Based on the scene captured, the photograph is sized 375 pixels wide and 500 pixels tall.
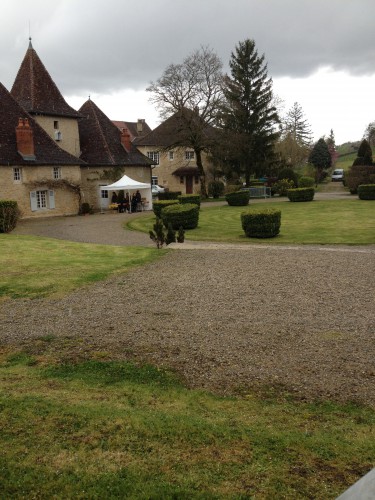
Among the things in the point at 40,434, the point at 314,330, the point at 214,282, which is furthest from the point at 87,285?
the point at 40,434

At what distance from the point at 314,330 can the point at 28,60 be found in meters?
34.6

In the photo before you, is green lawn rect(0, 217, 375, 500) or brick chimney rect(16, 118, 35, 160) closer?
green lawn rect(0, 217, 375, 500)

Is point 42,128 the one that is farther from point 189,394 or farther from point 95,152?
point 189,394

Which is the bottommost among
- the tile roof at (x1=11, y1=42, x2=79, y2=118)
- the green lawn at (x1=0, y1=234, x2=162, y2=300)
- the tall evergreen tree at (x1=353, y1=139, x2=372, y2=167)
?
the green lawn at (x1=0, y1=234, x2=162, y2=300)

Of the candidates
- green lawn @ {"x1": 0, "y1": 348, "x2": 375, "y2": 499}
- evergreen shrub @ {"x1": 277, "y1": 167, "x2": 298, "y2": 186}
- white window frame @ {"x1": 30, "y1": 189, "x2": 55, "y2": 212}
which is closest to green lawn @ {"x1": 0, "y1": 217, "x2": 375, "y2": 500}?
green lawn @ {"x1": 0, "y1": 348, "x2": 375, "y2": 499}

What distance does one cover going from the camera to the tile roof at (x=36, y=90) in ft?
111

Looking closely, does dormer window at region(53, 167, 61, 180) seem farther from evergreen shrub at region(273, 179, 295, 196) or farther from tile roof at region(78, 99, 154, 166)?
evergreen shrub at region(273, 179, 295, 196)

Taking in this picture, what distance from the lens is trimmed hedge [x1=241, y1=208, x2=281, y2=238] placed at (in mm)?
19922

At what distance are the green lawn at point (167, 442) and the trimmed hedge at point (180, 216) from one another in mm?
17239

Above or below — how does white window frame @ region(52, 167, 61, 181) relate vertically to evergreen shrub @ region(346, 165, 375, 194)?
above

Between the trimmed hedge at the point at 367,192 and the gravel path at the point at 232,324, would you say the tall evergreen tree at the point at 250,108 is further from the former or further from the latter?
the gravel path at the point at 232,324

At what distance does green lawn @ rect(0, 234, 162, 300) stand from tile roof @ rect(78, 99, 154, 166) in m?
19.5

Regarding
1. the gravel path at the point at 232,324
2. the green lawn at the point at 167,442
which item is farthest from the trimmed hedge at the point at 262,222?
the green lawn at the point at 167,442

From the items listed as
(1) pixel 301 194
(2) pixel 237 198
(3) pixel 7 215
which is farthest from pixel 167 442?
(1) pixel 301 194
